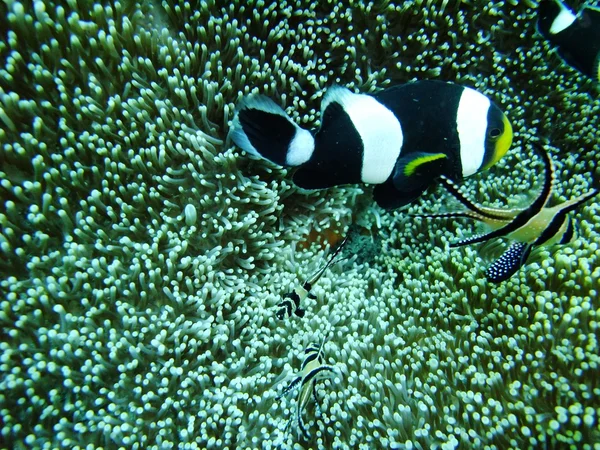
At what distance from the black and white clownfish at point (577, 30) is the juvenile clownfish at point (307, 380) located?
7.01ft

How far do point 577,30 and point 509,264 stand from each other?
4.99ft

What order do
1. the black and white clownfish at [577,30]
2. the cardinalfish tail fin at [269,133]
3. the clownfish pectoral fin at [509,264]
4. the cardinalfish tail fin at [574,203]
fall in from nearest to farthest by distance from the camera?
1. the cardinalfish tail fin at [574,203]
2. the clownfish pectoral fin at [509,264]
3. the cardinalfish tail fin at [269,133]
4. the black and white clownfish at [577,30]

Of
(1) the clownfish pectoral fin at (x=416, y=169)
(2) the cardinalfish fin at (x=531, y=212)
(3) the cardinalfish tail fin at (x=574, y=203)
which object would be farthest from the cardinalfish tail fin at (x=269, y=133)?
(3) the cardinalfish tail fin at (x=574, y=203)

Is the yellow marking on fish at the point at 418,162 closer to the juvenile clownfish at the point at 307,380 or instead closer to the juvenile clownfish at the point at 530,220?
the juvenile clownfish at the point at 530,220

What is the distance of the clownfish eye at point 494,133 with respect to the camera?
1.88m

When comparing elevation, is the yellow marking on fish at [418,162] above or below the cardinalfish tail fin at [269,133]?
below

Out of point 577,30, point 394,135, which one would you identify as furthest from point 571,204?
point 577,30

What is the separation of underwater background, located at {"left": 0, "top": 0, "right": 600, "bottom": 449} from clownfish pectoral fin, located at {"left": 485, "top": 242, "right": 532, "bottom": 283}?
8.7 inches

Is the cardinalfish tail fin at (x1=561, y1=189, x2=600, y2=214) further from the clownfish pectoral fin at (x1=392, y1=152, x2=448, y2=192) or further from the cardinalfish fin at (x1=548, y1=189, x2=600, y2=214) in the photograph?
the clownfish pectoral fin at (x1=392, y1=152, x2=448, y2=192)

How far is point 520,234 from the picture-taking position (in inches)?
62.6

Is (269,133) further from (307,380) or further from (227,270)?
(307,380)

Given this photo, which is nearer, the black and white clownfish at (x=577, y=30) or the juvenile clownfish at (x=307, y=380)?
the juvenile clownfish at (x=307, y=380)

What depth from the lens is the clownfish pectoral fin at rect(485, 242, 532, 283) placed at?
5.40 ft

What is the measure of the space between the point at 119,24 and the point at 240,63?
23.6 inches
